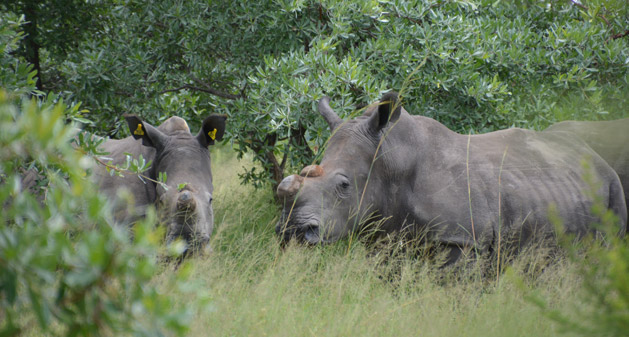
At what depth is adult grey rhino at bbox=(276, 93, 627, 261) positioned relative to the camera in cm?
496

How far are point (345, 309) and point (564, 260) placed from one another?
1.99m

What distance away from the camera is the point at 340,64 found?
6.14 metres

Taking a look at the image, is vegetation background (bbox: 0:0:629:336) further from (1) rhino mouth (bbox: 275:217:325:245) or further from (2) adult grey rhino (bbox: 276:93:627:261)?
(2) adult grey rhino (bbox: 276:93:627:261)

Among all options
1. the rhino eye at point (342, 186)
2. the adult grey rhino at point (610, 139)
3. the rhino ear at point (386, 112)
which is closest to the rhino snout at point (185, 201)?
the rhino eye at point (342, 186)

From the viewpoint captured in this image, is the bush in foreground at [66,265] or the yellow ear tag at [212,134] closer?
the bush in foreground at [66,265]

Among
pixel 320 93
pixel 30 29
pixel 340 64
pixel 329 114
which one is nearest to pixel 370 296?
pixel 329 114

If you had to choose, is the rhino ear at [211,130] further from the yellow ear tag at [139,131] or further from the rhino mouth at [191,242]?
the rhino mouth at [191,242]

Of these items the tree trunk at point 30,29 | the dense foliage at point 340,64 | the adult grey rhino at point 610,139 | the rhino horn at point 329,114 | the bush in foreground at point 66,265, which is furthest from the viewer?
the tree trunk at point 30,29

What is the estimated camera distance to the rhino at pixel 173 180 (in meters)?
5.08

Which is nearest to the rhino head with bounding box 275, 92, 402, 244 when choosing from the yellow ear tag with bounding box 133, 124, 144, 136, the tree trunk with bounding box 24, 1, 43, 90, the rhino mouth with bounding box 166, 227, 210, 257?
the rhino mouth with bounding box 166, 227, 210, 257

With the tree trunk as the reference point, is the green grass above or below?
above

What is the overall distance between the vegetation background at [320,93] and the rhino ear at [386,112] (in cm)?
32

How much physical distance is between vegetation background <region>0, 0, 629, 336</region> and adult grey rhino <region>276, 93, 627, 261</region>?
27cm

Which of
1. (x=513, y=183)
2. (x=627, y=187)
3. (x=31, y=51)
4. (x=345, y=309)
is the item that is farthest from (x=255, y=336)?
(x=31, y=51)
